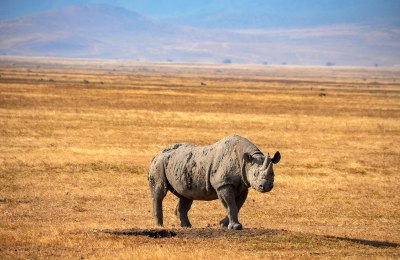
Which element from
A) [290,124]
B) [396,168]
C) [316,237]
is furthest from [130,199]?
[290,124]

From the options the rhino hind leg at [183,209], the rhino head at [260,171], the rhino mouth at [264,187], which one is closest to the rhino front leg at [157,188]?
the rhino hind leg at [183,209]

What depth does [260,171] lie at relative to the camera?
1579 cm

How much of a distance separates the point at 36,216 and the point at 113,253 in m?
6.13

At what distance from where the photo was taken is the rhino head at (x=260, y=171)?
51.5 ft

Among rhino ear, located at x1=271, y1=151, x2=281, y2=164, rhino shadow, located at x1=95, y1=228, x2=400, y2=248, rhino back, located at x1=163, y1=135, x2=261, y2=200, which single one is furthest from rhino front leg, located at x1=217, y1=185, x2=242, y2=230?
rhino ear, located at x1=271, y1=151, x2=281, y2=164

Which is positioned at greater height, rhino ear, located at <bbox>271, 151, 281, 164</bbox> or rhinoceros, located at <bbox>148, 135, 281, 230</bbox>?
rhino ear, located at <bbox>271, 151, 281, 164</bbox>

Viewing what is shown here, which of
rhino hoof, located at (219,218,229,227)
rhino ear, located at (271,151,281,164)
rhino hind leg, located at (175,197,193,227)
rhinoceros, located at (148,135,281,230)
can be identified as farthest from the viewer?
rhino hind leg, located at (175,197,193,227)

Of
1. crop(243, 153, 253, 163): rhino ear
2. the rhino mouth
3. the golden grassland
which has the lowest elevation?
the golden grassland

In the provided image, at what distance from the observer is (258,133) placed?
42.0 metres

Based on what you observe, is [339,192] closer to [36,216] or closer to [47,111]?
[36,216]

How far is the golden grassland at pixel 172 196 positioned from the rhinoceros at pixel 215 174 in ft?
2.21

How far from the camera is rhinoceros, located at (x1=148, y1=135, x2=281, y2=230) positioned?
1612 centimetres

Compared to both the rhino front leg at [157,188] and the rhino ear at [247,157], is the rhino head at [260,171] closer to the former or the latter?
the rhino ear at [247,157]

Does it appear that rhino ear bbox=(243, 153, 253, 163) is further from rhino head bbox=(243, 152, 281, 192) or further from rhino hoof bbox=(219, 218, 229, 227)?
rhino hoof bbox=(219, 218, 229, 227)
